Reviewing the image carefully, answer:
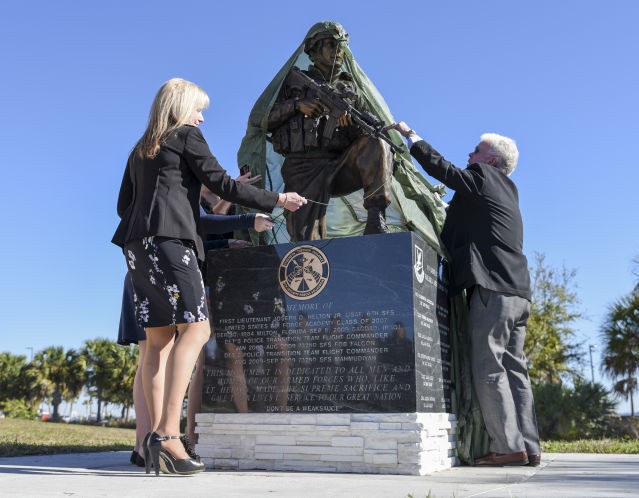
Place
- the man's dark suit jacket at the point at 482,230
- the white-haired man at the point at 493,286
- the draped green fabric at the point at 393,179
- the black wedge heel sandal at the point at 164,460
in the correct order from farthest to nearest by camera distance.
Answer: the draped green fabric at the point at 393,179, the man's dark suit jacket at the point at 482,230, the white-haired man at the point at 493,286, the black wedge heel sandal at the point at 164,460

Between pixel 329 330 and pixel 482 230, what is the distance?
1.35 meters

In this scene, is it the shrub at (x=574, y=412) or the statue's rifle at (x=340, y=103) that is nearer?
the statue's rifle at (x=340, y=103)

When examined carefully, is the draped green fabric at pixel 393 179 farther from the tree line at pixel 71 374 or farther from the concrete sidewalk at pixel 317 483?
the tree line at pixel 71 374

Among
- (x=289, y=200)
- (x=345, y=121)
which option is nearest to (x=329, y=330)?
(x=289, y=200)

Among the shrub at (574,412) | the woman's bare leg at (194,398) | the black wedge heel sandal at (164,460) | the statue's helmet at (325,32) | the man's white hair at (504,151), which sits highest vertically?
the statue's helmet at (325,32)

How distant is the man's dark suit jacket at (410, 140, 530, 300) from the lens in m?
4.50

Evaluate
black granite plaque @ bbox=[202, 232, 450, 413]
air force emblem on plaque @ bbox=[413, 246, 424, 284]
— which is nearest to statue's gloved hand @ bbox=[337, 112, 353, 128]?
black granite plaque @ bbox=[202, 232, 450, 413]

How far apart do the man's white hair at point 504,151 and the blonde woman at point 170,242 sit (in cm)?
199

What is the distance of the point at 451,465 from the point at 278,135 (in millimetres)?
2771

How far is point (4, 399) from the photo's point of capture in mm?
38250

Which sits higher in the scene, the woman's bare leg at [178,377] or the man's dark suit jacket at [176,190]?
the man's dark suit jacket at [176,190]

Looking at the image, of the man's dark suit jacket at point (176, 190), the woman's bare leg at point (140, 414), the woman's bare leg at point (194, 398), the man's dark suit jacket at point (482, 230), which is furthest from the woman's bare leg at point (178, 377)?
the man's dark suit jacket at point (482, 230)

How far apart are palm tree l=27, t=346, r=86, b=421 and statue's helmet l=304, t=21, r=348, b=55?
3679cm

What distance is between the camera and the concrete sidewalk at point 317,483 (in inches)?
100
